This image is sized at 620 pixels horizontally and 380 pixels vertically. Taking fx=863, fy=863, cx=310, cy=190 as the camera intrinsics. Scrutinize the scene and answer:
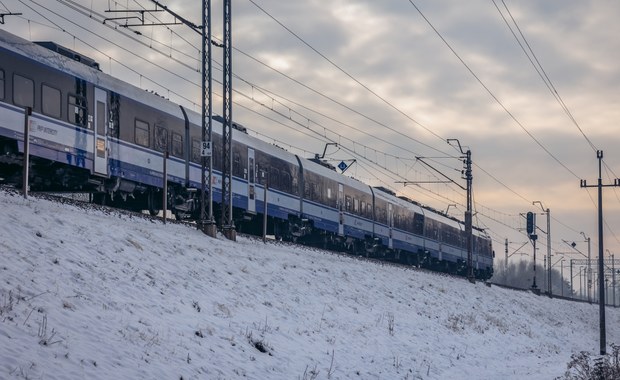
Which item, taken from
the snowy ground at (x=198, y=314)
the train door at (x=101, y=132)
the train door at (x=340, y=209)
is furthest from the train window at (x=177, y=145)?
the train door at (x=340, y=209)

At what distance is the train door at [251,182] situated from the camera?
112 ft

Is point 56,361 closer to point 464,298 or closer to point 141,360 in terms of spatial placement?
point 141,360

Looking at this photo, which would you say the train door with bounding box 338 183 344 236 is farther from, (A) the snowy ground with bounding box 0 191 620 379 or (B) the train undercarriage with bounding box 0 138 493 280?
(A) the snowy ground with bounding box 0 191 620 379

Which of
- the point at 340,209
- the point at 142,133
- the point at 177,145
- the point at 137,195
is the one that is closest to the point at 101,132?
the point at 142,133

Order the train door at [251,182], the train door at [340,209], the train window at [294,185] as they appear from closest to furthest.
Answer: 1. the train door at [251,182]
2. the train window at [294,185]
3. the train door at [340,209]

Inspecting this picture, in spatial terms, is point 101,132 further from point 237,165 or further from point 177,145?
point 237,165

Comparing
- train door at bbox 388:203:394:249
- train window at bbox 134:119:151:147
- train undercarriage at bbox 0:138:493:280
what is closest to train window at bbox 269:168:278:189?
train undercarriage at bbox 0:138:493:280

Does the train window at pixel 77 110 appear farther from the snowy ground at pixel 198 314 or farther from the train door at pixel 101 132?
the snowy ground at pixel 198 314

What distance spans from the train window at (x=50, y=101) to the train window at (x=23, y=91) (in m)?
0.53

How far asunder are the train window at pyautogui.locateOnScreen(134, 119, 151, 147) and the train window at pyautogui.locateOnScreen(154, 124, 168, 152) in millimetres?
513

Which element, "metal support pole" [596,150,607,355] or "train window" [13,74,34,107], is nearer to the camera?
"train window" [13,74,34,107]

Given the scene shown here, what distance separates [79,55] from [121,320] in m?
13.2

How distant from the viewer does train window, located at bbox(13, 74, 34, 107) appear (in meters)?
21.2

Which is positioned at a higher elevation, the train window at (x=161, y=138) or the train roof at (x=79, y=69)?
the train roof at (x=79, y=69)
